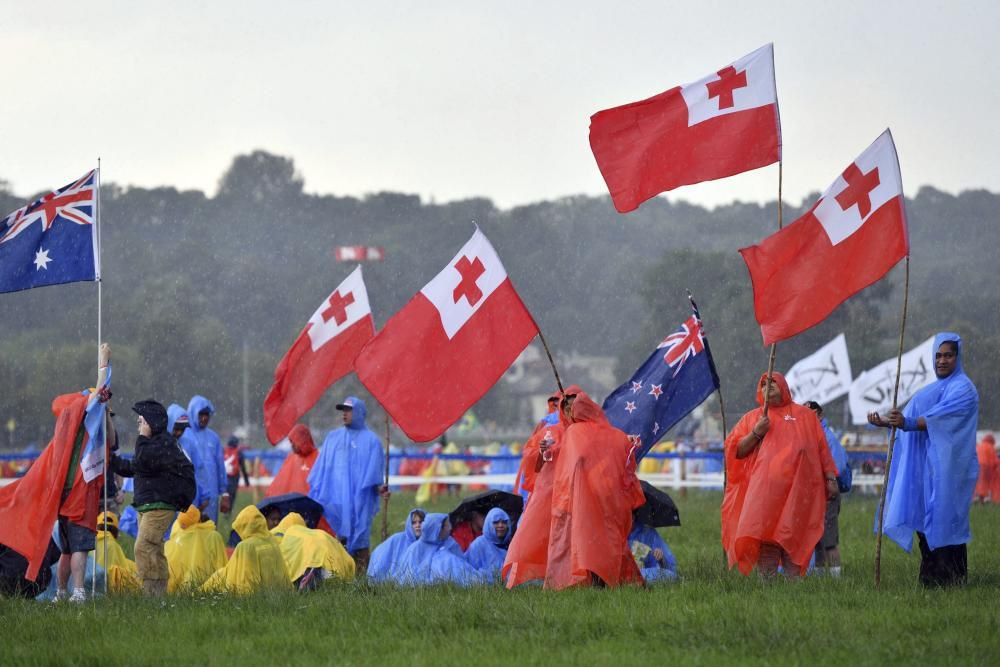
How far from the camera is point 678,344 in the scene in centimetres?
1488

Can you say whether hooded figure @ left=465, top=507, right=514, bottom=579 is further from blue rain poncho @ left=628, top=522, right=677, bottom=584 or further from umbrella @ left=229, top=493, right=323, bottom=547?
umbrella @ left=229, top=493, right=323, bottom=547

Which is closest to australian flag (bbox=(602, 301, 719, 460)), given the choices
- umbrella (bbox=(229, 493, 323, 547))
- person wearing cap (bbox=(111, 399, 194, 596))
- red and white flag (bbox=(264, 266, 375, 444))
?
red and white flag (bbox=(264, 266, 375, 444))

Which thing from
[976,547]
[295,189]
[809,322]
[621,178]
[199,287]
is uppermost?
[295,189]

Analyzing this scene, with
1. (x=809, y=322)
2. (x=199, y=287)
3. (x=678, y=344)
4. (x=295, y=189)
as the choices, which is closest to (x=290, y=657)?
(x=809, y=322)

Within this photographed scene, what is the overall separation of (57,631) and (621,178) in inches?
214

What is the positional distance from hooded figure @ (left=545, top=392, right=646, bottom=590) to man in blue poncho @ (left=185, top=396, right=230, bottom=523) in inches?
233

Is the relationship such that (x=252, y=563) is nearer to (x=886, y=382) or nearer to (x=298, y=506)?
(x=298, y=506)

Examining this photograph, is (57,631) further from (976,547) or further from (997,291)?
(997,291)

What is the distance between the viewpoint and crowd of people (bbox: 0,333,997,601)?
11672 millimetres

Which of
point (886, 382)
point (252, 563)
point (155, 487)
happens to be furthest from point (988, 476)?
point (155, 487)

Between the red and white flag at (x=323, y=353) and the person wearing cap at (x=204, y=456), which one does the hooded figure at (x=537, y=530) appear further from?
the person wearing cap at (x=204, y=456)

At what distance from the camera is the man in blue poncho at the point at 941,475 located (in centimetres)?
1147

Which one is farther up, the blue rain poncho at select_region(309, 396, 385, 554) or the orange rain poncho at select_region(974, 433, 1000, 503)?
the blue rain poncho at select_region(309, 396, 385, 554)

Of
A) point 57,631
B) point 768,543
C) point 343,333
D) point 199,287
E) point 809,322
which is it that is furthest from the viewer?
point 199,287
